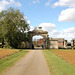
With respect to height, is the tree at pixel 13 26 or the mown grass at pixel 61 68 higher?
the tree at pixel 13 26

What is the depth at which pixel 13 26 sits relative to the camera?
134ft

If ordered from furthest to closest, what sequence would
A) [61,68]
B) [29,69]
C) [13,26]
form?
[13,26] < [61,68] < [29,69]

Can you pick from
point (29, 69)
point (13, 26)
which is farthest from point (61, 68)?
point (13, 26)

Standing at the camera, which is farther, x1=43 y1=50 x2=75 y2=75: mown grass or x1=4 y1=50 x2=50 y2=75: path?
x1=43 y1=50 x2=75 y2=75: mown grass

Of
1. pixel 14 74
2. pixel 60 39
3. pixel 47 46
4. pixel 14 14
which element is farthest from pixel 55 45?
pixel 14 74

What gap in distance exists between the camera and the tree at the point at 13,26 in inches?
1608

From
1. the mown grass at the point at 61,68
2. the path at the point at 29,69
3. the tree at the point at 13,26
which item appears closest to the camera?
the path at the point at 29,69

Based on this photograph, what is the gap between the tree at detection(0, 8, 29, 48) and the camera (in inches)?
1608

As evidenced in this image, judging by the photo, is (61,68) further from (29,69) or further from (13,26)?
(13,26)

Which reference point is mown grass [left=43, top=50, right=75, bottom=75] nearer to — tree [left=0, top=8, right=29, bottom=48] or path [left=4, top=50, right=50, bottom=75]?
path [left=4, top=50, right=50, bottom=75]

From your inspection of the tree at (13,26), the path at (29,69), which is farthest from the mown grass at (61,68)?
the tree at (13,26)

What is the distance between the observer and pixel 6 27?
40.1 metres

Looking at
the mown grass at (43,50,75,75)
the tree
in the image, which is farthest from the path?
the tree

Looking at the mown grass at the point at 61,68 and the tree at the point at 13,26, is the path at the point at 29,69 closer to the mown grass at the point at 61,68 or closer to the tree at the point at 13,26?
the mown grass at the point at 61,68
